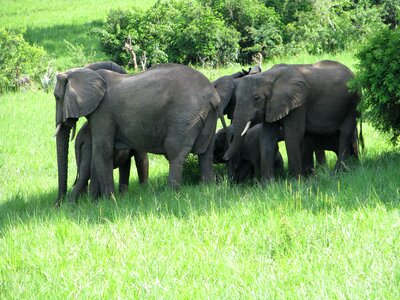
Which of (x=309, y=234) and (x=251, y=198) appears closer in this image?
(x=309, y=234)

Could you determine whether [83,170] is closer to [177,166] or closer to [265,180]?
[177,166]

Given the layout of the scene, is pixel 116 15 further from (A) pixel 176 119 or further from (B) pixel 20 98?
(A) pixel 176 119

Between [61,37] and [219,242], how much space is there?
3356 cm

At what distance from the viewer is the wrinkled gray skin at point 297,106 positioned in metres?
9.61

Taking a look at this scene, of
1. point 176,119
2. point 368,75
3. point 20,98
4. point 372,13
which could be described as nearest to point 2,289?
point 176,119

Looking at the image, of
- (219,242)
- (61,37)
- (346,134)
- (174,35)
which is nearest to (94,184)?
(346,134)

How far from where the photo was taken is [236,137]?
9.89 metres

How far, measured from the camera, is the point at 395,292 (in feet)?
15.6

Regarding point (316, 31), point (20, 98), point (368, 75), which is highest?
point (368, 75)

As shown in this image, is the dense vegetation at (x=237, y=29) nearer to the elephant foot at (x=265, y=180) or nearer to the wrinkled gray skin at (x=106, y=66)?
the wrinkled gray skin at (x=106, y=66)

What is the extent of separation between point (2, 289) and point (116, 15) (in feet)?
80.7

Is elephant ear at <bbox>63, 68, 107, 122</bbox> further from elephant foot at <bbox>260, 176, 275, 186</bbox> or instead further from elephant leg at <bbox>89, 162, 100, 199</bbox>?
elephant foot at <bbox>260, 176, 275, 186</bbox>

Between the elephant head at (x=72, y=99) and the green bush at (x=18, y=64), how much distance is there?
54.5ft

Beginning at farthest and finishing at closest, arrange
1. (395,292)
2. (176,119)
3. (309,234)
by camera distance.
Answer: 1. (176,119)
2. (309,234)
3. (395,292)
